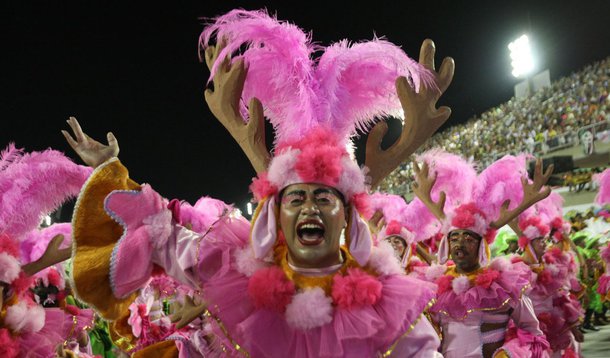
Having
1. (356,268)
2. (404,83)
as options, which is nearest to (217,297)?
(356,268)

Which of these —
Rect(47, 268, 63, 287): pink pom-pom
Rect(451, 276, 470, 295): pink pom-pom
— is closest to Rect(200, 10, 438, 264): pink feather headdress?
Rect(451, 276, 470, 295): pink pom-pom

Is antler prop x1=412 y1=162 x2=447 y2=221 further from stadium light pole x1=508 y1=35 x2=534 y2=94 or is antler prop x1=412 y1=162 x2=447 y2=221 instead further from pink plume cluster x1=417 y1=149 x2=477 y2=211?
stadium light pole x1=508 y1=35 x2=534 y2=94

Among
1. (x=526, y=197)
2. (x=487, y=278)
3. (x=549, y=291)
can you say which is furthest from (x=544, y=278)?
(x=487, y=278)

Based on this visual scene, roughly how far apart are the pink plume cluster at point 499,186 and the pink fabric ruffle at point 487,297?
0.70 metres

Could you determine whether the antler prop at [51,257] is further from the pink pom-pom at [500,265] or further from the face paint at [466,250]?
the pink pom-pom at [500,265]

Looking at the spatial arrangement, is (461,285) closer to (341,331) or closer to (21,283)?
(341,331)

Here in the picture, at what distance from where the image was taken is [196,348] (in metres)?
3.39

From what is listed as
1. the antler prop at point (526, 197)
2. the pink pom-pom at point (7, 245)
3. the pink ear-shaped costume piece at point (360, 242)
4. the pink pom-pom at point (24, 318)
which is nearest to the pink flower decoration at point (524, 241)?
the antler prop at point (526, 197)

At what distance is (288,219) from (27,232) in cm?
193

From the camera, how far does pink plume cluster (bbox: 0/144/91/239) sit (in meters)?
3.17

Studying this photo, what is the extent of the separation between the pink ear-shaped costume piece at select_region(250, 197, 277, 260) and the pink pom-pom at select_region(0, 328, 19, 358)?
1843mm

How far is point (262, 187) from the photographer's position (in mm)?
2713

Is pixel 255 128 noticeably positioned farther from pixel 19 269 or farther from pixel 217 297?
pixel 19 269

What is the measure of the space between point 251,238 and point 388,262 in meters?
0.66
